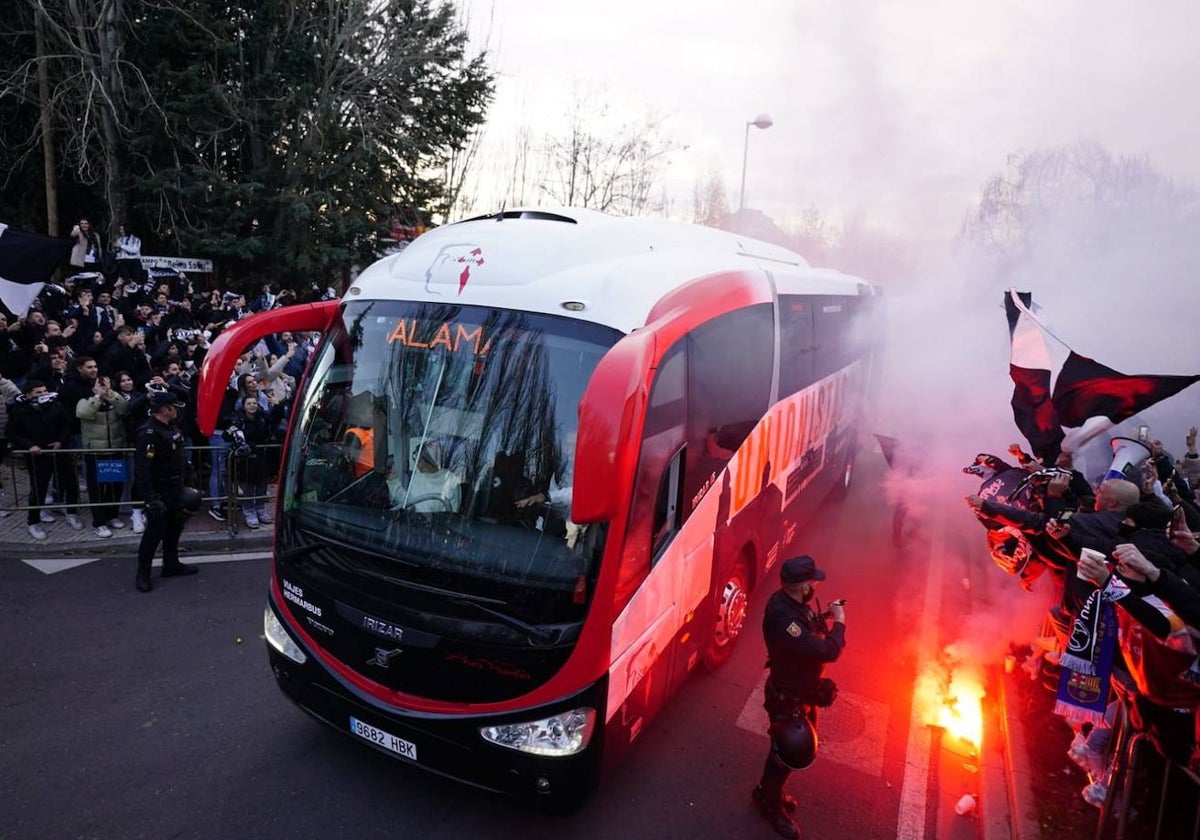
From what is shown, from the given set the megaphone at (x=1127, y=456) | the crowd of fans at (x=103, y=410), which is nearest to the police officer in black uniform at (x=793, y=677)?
the megaphone at (x=1127, y=456)

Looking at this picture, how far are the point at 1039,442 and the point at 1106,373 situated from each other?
870 mm

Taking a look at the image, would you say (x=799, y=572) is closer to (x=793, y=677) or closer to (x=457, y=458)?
(x=793, y=677)

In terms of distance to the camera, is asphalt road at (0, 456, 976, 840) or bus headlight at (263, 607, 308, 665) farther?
bus headlight at (263, 607, 308, 665)

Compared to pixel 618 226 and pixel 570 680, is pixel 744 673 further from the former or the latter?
pixel 618 226

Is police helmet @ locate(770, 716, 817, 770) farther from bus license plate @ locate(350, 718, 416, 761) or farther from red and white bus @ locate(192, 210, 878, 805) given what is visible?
bus license plate @ locate(350, 718, 416, 761)

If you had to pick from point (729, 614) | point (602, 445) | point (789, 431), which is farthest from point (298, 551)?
point (789, 431)

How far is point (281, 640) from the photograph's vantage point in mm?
4156

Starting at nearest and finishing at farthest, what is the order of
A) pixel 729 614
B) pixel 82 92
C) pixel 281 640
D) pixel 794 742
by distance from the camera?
pixel 794 742, pixel 281 640, pixel 729 614, pixel 82 92

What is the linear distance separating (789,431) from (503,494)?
3.79 metres

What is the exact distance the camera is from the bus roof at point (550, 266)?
3844 mm

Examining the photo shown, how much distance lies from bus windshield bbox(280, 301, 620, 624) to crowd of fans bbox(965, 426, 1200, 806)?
2658 mm

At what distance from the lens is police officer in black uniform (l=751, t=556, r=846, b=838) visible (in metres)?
Answer: 3.80

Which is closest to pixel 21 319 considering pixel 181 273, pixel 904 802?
pixel 181 273

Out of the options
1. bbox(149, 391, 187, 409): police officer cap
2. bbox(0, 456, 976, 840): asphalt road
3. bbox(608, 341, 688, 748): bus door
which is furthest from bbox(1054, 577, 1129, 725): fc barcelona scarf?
bbox(149, 391, 187, 409): police officer cap
